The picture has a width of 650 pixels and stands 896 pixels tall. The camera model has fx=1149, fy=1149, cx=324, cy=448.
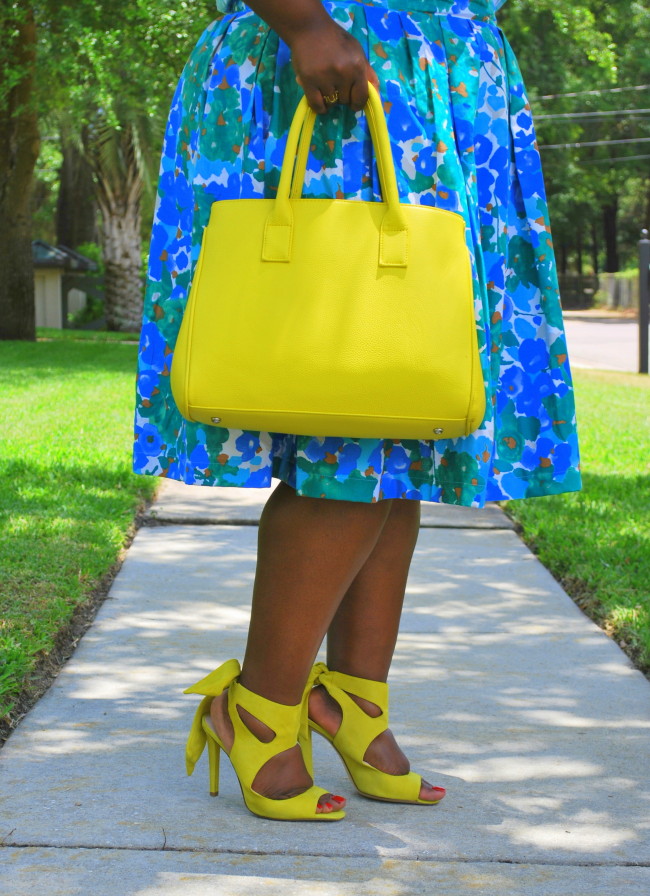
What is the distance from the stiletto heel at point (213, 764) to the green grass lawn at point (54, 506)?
58 cm

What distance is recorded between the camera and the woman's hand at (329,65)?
→ 175 cm

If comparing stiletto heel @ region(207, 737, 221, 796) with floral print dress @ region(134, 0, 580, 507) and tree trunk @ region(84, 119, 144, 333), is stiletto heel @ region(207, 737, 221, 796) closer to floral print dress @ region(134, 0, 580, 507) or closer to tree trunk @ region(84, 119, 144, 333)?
floral print dress @ region(134, 0, 580, 507)

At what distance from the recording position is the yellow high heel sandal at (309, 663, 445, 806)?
2068 mm

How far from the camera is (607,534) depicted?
4.39 metres

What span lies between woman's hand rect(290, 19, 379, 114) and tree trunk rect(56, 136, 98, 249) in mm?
25297

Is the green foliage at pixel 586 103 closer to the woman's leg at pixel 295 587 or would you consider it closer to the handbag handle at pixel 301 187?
the handbag handle at pixel 301 187

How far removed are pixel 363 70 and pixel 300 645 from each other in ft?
3.06

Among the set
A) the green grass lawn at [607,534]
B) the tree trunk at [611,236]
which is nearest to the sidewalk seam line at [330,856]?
the green grass lawn at [607,534]

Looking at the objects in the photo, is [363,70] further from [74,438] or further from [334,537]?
[74,438]

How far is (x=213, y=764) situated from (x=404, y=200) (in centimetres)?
104

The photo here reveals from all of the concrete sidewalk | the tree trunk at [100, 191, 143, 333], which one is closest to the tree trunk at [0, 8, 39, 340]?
the tree trunk at [100, 191, 143, 333]

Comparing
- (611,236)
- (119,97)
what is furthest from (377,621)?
(611,236)

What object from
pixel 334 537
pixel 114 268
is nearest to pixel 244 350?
pixel 334 537

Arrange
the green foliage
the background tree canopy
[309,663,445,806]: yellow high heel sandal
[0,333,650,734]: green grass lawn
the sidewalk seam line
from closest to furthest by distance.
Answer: the sidewalk seam line
[309,663,445,806]: yellow high heel sandal
[0,333,650,734]: green grass lawn
the background tree canopy
the green foliage
